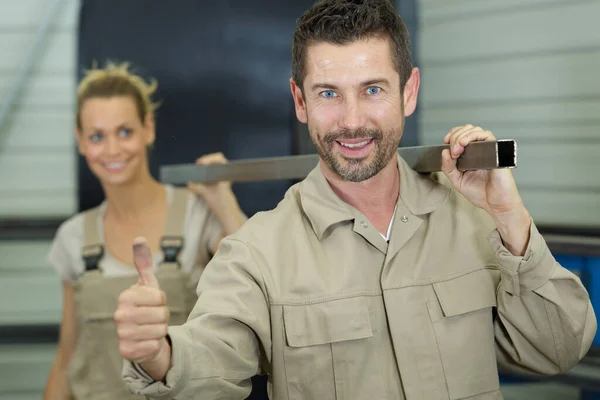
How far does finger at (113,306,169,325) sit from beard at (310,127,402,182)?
47 centimetres

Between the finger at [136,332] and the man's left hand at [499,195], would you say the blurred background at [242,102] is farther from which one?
the finger at [136,332]

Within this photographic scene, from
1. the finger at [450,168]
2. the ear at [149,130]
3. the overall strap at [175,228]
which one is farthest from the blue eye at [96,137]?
the finger at [450,168]

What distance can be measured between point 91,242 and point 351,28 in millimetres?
1211

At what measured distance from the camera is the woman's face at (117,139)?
7.57 ft

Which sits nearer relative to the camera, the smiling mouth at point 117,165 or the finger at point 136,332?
the finger at point 136,332

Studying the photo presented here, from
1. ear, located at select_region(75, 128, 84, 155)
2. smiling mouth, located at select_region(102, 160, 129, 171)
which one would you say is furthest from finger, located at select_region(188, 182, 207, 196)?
ear, located at select_region(75, 128, 84, 155)

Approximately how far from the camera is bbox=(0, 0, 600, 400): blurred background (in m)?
2.30

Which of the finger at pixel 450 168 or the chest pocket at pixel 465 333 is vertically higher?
the finger at pixel 450 168

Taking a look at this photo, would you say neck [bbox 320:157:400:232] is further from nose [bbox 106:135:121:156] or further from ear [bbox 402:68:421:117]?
nose [bbox 106:135:121:156]

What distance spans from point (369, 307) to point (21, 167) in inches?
59.4

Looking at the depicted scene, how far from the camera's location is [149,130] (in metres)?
2.36

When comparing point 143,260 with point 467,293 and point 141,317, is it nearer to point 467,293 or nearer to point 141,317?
point 141,317

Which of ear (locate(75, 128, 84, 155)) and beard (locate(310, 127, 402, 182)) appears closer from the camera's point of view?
beard (locate(310, 127, 402, 182))

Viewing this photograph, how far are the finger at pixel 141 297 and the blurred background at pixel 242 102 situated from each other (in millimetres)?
1223
